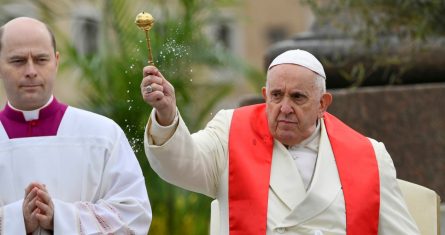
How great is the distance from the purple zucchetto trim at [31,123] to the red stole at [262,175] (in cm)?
81

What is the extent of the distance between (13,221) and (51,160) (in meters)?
0.34

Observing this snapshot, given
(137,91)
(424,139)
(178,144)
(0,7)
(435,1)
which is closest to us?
(178,144)

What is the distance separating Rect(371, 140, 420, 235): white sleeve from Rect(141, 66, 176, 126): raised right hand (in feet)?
3.73

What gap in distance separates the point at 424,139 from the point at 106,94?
2.80 meters

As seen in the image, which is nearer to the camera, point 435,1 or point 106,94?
point 435,1

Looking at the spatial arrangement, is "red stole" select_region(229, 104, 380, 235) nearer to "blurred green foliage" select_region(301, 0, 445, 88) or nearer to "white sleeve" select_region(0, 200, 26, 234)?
"white sleeve" select_region(0, 200, 26, 234)

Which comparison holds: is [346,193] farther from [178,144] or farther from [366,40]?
[366,40]

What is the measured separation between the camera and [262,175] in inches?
274

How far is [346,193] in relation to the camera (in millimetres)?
6980

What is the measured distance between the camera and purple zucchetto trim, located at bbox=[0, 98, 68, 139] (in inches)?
265

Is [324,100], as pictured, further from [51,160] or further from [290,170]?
[51,160]

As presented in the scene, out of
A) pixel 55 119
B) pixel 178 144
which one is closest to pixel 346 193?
pixel 178 144

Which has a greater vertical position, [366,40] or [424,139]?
[366,40]

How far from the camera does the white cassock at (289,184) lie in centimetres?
677
